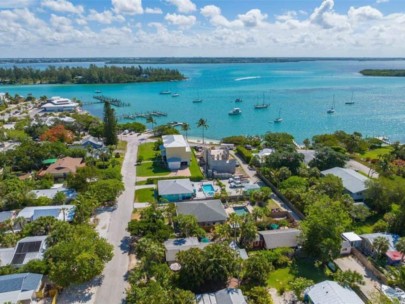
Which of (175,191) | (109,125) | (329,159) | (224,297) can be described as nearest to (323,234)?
(224,297)

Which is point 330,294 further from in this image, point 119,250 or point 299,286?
point 119,250

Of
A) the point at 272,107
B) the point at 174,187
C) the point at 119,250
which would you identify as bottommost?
the point at 272,107

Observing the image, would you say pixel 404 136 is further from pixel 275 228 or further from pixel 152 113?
pixel 152 113

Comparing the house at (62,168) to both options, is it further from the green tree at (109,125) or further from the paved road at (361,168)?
the paved road at (361,168)

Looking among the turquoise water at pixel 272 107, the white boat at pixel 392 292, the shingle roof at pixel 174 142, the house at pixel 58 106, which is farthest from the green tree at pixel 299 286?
the house at pixel 58 106

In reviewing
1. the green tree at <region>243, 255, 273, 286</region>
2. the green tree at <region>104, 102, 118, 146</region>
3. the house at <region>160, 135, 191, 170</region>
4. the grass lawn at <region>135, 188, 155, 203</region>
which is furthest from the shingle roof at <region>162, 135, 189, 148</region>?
the green tree at <region>243, 255, 273, 286</region>

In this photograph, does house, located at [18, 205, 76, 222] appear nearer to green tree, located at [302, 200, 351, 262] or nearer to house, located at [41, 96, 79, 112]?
green tree, located at [302, 200, 351, 262]
